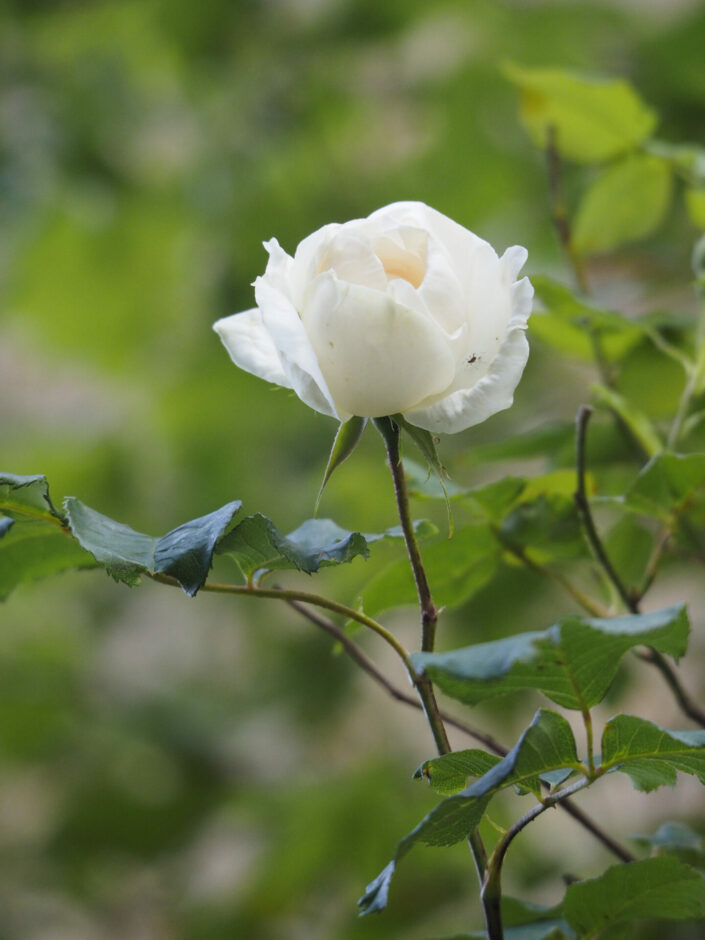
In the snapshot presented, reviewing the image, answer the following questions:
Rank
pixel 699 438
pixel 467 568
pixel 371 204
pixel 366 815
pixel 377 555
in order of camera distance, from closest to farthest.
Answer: pixel 467 568 < pixel 699 438 < pixel 377 555 < pixel 366 815 < pixel 371 204

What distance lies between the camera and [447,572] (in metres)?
0.31

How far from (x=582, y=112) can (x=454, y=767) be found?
12.7 inches

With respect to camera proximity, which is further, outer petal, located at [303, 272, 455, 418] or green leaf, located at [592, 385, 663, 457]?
green leaf, located at [592, 385, 663, 457]

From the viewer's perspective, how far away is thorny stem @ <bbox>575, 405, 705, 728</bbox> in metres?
0.28

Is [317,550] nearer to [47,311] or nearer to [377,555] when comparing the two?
[377,555]

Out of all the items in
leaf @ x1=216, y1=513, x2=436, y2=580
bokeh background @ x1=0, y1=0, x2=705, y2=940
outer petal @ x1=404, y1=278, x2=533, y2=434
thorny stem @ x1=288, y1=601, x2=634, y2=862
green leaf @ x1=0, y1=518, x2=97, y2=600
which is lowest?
bokeh background @ x1=0, y1=0, x2=705, y2=940

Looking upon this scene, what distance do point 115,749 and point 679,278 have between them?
68 centimetres

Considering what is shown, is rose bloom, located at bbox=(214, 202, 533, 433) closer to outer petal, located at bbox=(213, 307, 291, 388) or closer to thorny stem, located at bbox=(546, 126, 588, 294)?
outer petal, located at bbox=(213, 307, 291, 388)

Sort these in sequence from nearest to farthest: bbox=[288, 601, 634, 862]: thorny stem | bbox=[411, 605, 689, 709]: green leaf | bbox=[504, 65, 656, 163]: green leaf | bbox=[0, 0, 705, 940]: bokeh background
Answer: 1. bbox=[411, 605, 689, 709]: green leaf
2. bbox=[288, 601, 634, 862]: thorny stem
3. bbox=[504, 65, 656, 163]: green leaf
4. bbox=[0, 0, 705, 940]: bokeh background

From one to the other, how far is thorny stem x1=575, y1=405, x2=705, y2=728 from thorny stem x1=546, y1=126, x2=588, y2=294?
16 cm

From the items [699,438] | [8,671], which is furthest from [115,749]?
[699,438]

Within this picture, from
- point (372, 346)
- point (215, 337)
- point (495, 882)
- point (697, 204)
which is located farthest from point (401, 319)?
point (215, 337)

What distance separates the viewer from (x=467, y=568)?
316mm

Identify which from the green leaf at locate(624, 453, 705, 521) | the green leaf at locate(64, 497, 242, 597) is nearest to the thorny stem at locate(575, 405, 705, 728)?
the green leaf at locate(624, 453, 705, 521)
